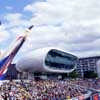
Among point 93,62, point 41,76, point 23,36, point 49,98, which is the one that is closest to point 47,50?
point 41,76

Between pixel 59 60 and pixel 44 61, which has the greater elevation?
pixel 59 60

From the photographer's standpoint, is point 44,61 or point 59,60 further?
point 59,60

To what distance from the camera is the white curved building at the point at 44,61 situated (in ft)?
178

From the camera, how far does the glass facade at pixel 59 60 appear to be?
5575 centimetres

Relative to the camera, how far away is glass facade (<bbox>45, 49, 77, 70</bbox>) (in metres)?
55.8

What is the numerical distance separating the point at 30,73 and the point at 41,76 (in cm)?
233

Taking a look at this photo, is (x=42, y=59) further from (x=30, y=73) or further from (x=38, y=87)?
(x=38, y=87)

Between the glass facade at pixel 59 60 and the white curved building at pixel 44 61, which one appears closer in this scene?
the white curved building at pixel 44 61

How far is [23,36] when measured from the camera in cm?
3222

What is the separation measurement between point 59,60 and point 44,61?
227 inches

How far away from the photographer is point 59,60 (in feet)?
195

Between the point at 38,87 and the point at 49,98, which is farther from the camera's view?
the point at 38,87

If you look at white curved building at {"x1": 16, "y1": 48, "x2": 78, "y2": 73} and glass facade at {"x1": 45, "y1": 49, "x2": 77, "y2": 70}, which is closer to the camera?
white curved building at {"x1": 16, "y1": 48, "x2": 78, "y2": 73}

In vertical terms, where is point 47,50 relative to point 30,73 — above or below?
above
